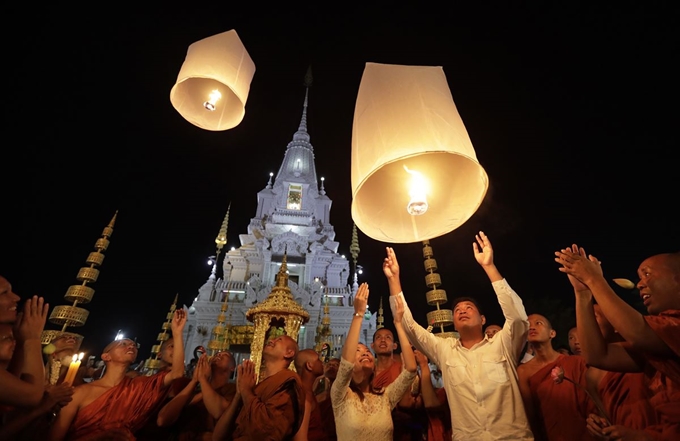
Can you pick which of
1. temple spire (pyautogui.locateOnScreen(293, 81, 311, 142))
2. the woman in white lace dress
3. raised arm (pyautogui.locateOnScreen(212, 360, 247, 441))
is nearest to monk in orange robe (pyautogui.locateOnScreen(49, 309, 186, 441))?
raised arm (pyautogui.locateOnScreen(212, 360, 247, 441))

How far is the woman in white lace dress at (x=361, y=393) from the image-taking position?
3334 mm

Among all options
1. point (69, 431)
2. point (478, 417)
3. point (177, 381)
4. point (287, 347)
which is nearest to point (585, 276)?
point (478, 417)

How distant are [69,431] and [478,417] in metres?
4.30

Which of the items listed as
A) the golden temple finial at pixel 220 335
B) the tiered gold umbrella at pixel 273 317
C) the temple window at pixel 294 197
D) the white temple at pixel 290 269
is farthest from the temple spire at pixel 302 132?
the tiered gold umbrella at pixel 273 317

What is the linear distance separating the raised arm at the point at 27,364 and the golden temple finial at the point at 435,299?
6135 millimetres

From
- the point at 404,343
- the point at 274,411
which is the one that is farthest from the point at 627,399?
the point at 274,411

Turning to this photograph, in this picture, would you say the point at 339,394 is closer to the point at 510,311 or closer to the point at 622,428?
the point at 510,311

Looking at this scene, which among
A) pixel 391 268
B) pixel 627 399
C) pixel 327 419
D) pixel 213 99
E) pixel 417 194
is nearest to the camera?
pixel 417 194

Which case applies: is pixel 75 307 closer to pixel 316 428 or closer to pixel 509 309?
pixel 316 428

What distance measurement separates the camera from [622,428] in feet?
6.47

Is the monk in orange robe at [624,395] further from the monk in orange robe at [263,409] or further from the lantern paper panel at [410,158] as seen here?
the monk in orange robe at [263,409]

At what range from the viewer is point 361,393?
3639 millimetres

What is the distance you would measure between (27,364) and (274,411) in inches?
80.2

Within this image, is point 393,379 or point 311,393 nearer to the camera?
point 311,393
